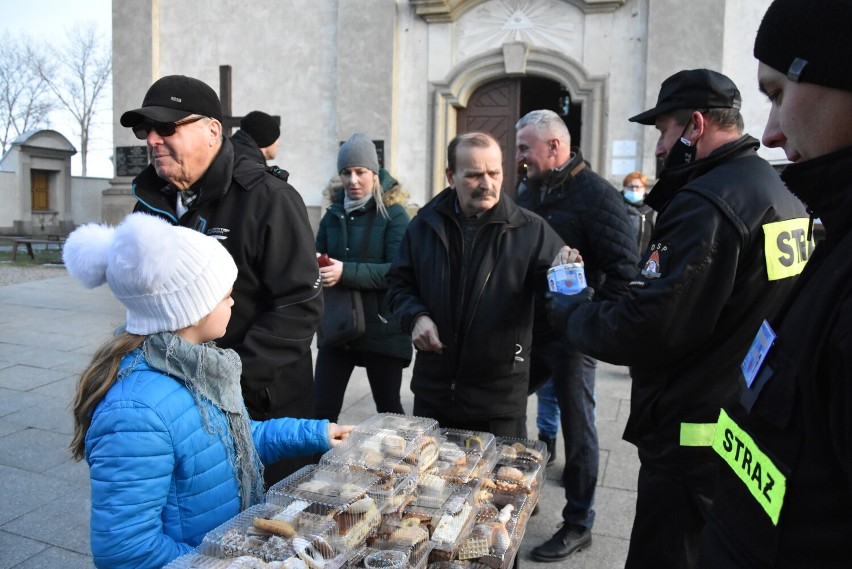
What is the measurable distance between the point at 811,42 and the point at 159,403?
5.11ft

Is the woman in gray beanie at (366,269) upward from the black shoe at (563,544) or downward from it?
upward

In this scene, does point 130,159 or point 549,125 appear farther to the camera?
point 130,159

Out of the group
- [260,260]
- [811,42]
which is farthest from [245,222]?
[811,42]

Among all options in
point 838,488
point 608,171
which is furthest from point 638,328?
point 608,171

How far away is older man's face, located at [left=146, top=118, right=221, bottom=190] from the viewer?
2463 millimetres

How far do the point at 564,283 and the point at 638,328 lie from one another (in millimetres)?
473

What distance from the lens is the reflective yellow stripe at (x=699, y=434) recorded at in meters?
2.06

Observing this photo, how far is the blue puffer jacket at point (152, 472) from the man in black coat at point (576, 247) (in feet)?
6.77

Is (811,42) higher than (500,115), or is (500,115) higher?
(500,115)

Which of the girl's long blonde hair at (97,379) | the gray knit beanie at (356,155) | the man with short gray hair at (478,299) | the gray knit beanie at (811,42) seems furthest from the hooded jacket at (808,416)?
the gray knit beanie at (356,155)

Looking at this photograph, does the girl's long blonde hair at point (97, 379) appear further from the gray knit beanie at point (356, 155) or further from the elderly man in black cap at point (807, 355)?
the gray knit beanie at point (356, 155)

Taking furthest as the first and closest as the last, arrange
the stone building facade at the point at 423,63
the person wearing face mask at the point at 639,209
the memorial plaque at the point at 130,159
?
1. the memorial plaque at the point at 130,159
2. the stone building facade at the point at 423,63
3. the person wearing face mask at the point at 639,209

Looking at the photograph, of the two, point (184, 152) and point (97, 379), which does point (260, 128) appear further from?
point (97, 379)

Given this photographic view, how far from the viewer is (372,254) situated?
4152mm
